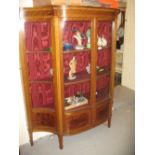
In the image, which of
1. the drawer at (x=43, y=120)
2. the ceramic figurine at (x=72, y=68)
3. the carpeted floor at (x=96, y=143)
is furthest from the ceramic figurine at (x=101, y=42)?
the carpeted floor at (x=96, y=143)

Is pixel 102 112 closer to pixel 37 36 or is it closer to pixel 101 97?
pixel 101 97

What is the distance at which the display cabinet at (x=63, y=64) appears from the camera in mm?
1543

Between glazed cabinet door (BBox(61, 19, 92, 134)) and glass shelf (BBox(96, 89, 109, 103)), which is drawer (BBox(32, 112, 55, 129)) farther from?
glass shelf (BBox(96, 89, 109, 103))

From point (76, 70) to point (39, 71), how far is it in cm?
45

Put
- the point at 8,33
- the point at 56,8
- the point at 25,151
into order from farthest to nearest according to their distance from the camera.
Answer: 1. the point at 25,151
2. the point at 56,8
3. the point at 8,33

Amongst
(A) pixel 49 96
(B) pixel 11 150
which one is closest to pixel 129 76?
(A) pixel 49 96

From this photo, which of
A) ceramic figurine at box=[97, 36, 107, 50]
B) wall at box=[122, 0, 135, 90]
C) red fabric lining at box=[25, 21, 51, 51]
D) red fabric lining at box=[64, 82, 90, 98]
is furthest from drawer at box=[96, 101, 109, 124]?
red fabric lining at box=[25, 21, 51, 51]

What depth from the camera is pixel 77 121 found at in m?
1.84

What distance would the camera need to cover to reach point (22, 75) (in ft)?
5.44

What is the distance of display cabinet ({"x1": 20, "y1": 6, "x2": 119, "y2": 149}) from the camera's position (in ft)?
5.06

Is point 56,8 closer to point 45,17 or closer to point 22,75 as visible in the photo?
point 45,17

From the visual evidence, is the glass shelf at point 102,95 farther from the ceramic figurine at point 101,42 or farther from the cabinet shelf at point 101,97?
the ceramic figurine at point 101,42
